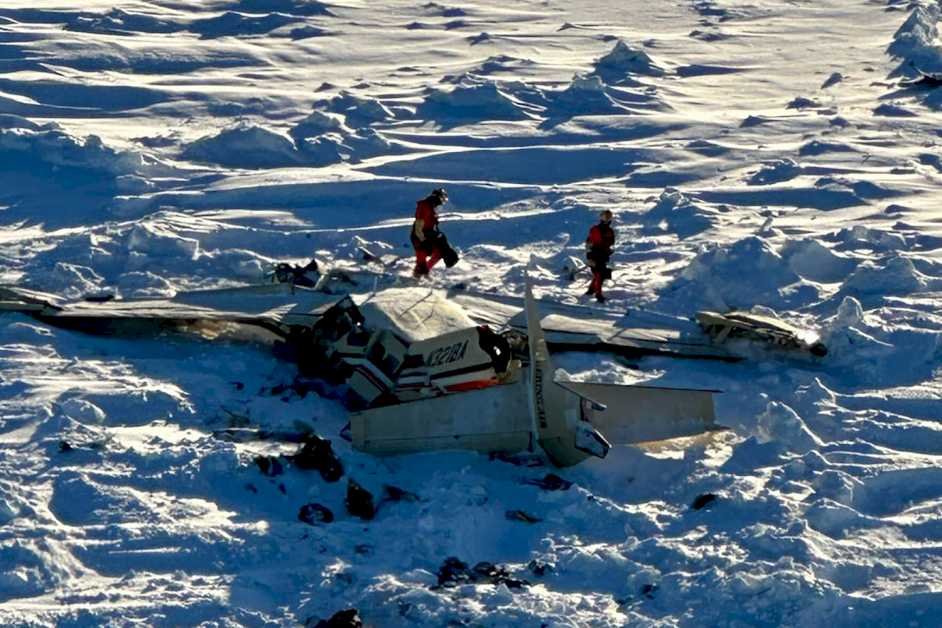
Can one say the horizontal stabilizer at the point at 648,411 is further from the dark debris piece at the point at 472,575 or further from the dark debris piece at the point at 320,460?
the dark debris piece at the point at 472,575

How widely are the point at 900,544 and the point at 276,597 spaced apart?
5.11m

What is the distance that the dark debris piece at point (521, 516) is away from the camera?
12484mm

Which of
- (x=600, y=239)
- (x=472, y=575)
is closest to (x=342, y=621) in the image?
(x=472, y=575)

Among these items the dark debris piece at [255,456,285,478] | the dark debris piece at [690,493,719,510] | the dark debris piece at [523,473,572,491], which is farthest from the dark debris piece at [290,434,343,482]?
the dark debris piece at [690,493,719,510]

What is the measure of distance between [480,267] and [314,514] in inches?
287

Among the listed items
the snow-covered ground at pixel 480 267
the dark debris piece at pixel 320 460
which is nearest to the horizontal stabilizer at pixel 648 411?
the snow-covered ground at pixel 480 267

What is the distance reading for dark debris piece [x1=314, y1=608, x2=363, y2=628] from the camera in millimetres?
10758

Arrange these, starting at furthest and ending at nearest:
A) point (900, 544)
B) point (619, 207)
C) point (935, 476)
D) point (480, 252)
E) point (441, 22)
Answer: point (441, 22) < point (619, 207) < point (480, 252) < point (935, 476) < point (900, 544)

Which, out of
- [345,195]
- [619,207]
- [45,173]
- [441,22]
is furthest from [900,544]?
A: [441,22]

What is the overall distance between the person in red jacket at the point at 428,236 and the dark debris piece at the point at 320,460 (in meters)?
5.31

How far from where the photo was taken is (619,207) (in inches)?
862

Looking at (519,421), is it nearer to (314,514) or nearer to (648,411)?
(648,411)

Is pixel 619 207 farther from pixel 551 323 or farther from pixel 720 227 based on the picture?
pixel 551 323

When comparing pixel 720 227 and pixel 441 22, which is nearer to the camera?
pixel 720 227
